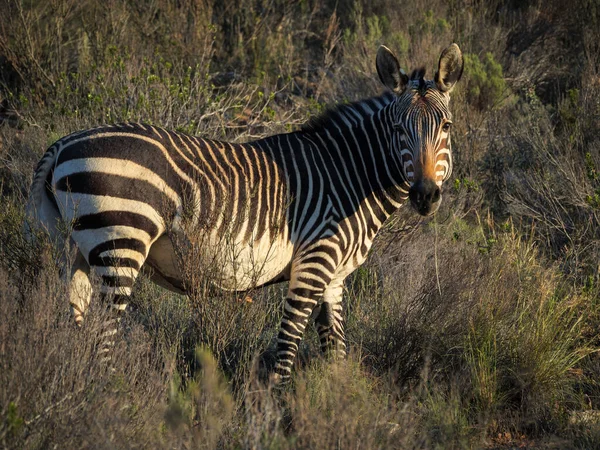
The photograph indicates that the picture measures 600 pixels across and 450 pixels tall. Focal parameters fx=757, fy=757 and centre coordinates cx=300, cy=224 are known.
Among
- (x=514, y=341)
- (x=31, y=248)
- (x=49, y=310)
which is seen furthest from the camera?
(x=514, y=341)

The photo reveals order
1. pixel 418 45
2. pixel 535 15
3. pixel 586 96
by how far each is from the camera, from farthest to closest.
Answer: pixel 535 15 < pixel 418 45 < pixel 586 96

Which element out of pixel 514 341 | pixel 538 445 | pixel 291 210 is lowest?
pixel 538 445

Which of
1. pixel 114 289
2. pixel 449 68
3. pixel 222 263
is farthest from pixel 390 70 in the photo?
pixel 114 289

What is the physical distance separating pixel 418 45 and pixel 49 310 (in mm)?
7406

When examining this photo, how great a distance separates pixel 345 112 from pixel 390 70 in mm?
460

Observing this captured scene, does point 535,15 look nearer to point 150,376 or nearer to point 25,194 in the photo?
point 25,194

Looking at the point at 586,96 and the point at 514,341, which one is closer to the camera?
the point at 514,341

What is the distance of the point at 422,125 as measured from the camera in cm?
511

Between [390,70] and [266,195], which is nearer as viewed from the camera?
[266,195]

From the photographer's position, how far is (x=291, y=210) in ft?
17.2

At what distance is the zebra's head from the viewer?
5008 millimetres

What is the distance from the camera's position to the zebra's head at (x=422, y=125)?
501 centimetres

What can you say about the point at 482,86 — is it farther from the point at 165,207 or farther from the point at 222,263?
the point at 165,207

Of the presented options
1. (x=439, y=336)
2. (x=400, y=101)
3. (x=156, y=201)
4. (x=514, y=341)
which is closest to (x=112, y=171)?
(x=156, y=201)
